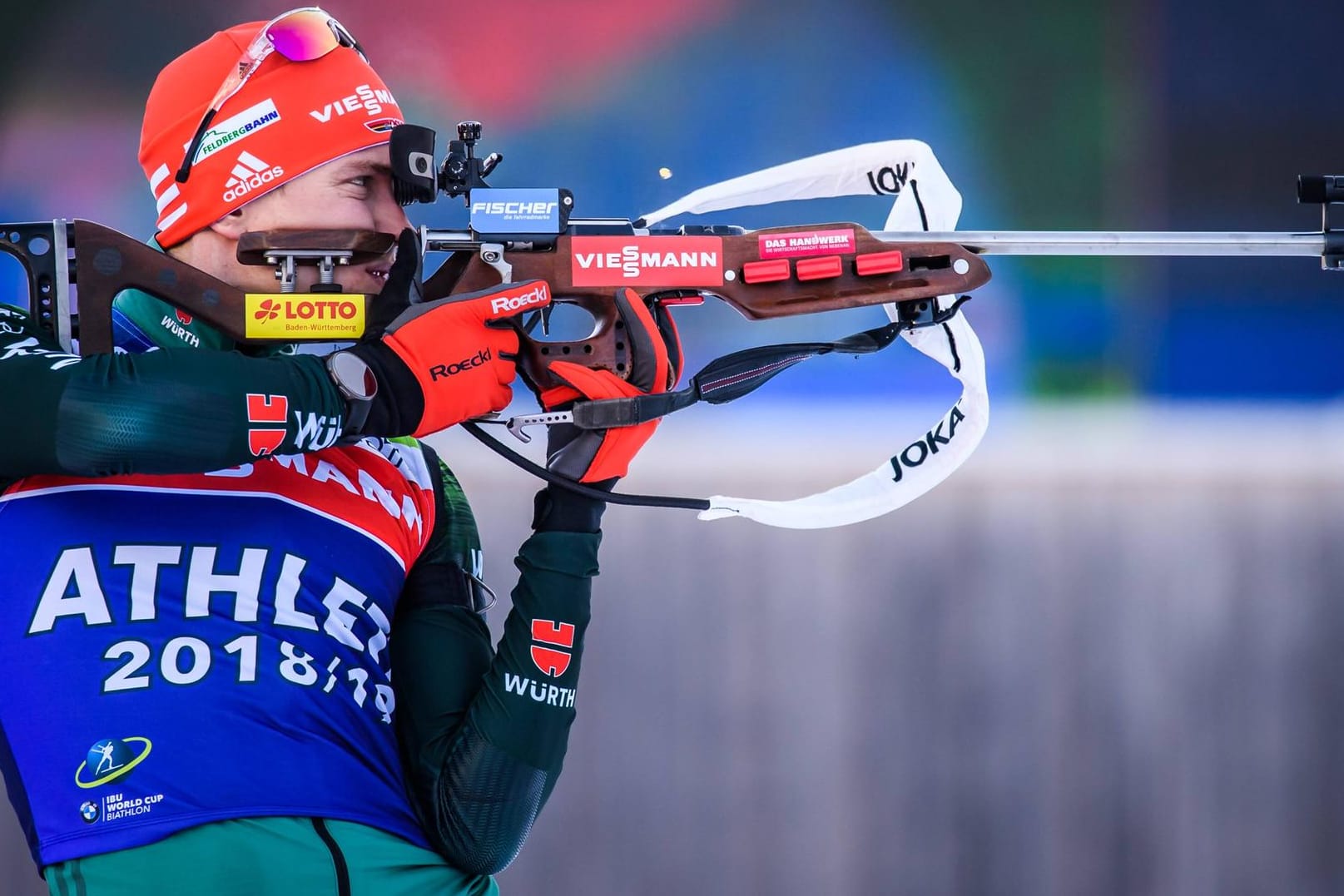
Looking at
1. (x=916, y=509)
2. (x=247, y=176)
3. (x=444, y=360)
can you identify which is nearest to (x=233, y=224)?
(x=247, y=176)

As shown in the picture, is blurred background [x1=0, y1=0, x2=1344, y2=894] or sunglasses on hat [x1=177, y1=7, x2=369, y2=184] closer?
sunglasses on hat [x1=177, y1=7, x2=369, y2=184]

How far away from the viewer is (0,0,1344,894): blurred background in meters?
2.33

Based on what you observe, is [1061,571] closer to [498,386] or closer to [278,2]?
[498,386]

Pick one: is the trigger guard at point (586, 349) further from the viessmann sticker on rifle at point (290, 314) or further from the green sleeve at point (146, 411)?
the green sleeve at point (146, 411)

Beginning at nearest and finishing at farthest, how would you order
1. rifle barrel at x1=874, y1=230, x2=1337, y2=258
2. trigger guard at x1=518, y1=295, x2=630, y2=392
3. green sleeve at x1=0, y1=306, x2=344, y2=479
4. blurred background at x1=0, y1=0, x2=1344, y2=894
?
1. green sleeve at x1=0, y1=306, x2=344, y2=479
2. trigger guard at x1=518, y1=295, x2=630, y2=392
3. rifle barrel at x1=874, y1=230, x2=1337, y2=258
4. blurred background at x1=0, y1=0, x2=1344, y2=894

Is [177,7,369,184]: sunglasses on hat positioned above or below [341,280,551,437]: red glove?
above

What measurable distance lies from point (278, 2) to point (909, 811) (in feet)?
6.35

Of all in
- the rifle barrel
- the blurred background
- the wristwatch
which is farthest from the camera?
the blurred background

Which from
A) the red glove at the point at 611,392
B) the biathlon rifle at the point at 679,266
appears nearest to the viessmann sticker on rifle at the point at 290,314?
the biathlon rifle at the point at 679,266

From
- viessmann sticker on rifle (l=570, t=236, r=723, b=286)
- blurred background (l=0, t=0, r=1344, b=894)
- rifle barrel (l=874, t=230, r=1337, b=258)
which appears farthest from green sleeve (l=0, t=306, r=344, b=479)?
blurred background (l=0, t=0, r=1344, b=894)

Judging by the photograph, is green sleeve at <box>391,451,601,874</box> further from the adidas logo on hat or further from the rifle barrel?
the rifle barrel

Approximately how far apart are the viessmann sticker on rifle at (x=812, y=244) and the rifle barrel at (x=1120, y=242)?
0.16 ft

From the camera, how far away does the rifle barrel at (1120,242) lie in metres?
1.42

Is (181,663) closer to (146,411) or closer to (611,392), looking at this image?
(146,411)
